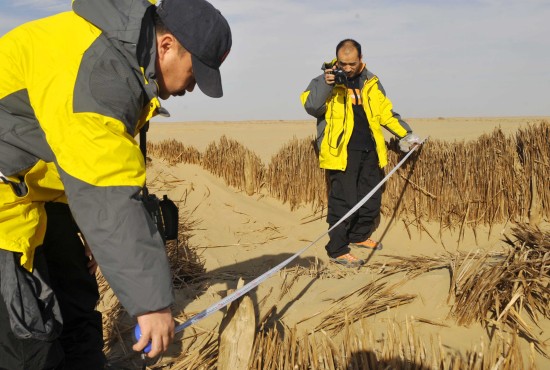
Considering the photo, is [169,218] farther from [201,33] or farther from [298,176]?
[298,176]

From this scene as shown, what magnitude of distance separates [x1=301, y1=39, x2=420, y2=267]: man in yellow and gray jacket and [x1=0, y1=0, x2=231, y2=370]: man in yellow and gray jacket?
2752 millimetres

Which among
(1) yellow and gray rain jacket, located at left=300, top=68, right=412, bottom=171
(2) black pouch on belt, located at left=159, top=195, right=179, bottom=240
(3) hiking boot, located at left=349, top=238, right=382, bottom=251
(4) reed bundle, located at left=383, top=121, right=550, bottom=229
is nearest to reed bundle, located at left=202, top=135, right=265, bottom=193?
(4) reed bundle, located at left=383, top=121, right=550, bottom=229

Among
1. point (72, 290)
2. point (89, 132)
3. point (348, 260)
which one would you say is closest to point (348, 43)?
point (348, 260)

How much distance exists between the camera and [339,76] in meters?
4.31

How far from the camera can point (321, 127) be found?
4.66 metres

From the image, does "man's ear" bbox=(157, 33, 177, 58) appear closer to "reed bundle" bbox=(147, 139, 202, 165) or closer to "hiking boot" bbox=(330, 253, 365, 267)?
"hiking boot" bbox=(330, 253, 365, 267)

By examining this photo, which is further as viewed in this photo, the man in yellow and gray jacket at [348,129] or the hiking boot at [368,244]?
the hiking boot at [368,244]

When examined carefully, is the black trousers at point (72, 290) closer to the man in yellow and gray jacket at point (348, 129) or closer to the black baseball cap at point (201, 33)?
the black baseball cap at point (201, 33)

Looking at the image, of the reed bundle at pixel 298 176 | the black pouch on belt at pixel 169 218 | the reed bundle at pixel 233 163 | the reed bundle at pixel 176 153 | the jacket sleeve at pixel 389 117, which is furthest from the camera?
the reed bundle at pixel 176 153

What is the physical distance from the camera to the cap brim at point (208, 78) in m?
1.64

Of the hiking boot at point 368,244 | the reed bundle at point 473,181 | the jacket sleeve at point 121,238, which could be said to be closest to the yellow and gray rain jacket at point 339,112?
the reed bundle at point 473,181

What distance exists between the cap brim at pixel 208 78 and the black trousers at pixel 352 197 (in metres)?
3.08

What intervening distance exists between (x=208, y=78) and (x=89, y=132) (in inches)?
17.3

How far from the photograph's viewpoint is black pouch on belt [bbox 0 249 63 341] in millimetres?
1593
